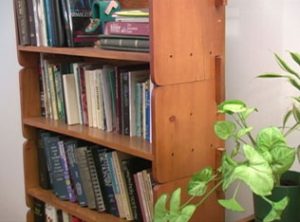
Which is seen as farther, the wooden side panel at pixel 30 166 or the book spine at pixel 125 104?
the wooden side panel at pixel 30 166

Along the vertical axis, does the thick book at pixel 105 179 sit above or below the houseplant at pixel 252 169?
below

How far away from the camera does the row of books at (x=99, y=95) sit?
1.54 metres

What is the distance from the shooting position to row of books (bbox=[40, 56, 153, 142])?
1535mm

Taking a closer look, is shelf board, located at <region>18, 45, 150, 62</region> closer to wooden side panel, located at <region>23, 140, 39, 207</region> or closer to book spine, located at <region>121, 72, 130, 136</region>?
book spine, located at <region>121, 72, 130, 136</region>

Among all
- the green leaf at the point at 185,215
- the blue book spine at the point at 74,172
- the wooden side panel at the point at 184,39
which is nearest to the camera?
the green leaf at the point at 185,215

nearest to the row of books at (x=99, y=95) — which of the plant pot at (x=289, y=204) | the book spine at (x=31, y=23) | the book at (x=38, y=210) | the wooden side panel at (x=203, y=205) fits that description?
the book spine at (x=31, y=23)

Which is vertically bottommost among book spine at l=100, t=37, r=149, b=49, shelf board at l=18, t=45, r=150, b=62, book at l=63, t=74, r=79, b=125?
book at l=63, t=74, r=79, b=125

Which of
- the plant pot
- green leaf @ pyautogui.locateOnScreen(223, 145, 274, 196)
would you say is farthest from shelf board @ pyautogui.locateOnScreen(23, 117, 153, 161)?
green leaf @ pyautogui.locateOnScreen(223, 145, 274, 196)

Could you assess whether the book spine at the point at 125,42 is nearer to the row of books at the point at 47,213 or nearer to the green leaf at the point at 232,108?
the green leaf at the point at 232,108

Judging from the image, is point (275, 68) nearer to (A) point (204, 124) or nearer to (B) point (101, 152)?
(A) point (204, 124)

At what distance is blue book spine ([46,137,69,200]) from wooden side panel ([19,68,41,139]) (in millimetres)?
162

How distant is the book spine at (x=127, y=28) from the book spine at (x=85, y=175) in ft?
1.56

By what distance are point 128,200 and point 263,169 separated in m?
0.78

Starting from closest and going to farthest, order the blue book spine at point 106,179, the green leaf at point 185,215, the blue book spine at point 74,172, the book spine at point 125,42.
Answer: the green leaf at point 185,215, the book spine at point 125,42, the blue book spine at point 106,179, the blue book spine at point 74,172
